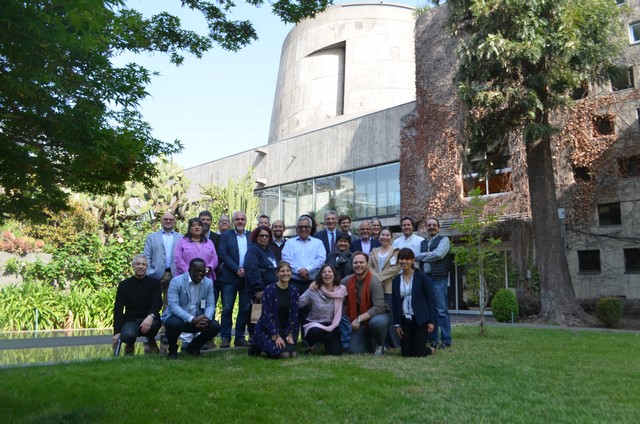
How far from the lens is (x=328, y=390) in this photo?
4.78m

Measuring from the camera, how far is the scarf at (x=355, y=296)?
7.34m

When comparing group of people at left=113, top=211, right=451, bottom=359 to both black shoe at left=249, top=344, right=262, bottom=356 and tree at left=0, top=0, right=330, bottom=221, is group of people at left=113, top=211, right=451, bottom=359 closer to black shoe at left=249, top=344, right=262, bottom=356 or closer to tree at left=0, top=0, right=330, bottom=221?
black shoe at left=249, top=344, right=262, bottom=356

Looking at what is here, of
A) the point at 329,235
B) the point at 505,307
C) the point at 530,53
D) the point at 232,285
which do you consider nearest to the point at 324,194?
the point at 505,307

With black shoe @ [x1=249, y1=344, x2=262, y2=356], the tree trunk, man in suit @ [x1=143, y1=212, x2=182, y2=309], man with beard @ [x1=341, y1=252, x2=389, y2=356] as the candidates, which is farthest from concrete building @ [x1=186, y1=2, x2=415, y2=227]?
black shoe @ [x1=249, y1=344, x2=262, y2=356]

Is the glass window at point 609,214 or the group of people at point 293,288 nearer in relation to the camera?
the group of people at point 293,288

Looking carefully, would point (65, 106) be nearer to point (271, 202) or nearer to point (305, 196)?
point (305, 196)

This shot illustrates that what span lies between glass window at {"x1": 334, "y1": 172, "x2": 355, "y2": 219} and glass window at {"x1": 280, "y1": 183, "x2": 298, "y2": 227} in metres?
3.32

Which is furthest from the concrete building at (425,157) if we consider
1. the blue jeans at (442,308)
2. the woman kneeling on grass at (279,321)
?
the woman kneeling on grass at (279,321)

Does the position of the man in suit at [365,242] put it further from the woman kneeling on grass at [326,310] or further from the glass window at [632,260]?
the glass window at [632,260]

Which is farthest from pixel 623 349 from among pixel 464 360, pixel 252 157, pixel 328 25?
pixel 328 25

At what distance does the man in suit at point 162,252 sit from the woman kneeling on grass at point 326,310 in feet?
6.71

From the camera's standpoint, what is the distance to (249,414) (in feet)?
13.3

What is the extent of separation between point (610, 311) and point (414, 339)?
943 centimetres

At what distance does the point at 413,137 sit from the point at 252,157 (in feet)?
40.2
